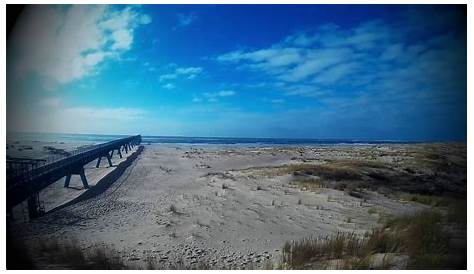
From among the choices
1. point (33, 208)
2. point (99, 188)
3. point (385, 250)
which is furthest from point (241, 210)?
point (99, 188)

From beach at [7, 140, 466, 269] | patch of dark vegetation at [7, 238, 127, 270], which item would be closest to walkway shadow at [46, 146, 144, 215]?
beach at [7, 140, 466, 269]

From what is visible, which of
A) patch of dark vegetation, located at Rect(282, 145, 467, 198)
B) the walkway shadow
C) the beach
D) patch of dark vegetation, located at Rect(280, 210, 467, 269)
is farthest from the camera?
the walkway shadow

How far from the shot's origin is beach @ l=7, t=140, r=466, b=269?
4930mm

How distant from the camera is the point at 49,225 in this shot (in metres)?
5.65

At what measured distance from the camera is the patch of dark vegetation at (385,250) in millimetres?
4379

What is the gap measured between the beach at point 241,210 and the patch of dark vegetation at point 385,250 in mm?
195

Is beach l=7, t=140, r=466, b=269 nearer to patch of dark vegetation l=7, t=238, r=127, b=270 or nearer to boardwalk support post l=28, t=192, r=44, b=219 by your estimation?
patch of dark vegetation l=7, t=238, r=127, b=270

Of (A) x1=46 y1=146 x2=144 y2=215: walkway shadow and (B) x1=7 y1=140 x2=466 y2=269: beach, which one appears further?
(A) x1=46 y1=146 x2=144 y2=215: walkway shadow

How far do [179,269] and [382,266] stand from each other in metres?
3.01

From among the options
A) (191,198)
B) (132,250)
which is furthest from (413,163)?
(132,250)

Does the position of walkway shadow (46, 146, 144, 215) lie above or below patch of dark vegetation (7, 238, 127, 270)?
above

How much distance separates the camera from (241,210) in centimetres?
657

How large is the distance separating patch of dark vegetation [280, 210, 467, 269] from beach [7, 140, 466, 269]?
20 cm

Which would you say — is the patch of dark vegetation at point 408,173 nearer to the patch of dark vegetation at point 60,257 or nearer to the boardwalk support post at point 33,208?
the patch of dark vegetation at point 60,257
